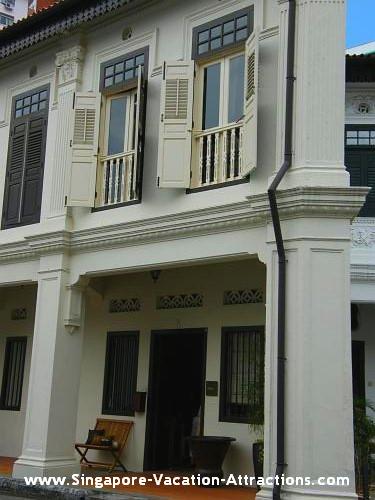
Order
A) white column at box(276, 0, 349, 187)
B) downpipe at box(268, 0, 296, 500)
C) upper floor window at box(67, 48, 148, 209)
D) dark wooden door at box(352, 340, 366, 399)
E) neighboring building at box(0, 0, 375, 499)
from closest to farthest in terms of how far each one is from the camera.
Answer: downpipe at box(268, 0, 296, 500), neighboring building at box(0, 0, 375, 499), white column at box(276, 0, 349, 187), upper floor window at box(67, 48, 148, 209), dark wooden door at box(352, 340, 366, 399)

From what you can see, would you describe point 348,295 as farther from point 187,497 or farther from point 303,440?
point 187,497

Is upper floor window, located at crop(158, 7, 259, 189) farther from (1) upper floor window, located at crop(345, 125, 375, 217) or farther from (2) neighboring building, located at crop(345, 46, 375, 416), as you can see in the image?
(1) upper floor window, located at crop(345, 125, 375, 217)

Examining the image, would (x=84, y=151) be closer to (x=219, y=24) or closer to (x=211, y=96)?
(x=211, y=96)

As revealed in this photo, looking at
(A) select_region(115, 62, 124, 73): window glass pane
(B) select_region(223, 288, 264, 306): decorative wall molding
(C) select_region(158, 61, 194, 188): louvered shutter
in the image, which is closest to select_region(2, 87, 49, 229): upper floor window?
(A) select_region(115, 62, 124, 73): window glass pane

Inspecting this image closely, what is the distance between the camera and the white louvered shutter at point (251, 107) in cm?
900

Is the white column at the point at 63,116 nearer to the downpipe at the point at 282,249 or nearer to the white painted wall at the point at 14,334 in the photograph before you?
the white painted wall at the point at 14,334

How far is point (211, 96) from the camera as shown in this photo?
10312 millimetres

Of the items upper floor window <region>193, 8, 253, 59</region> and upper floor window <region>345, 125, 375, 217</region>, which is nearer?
upper floor window <region>193, 8, 253, 59</region>

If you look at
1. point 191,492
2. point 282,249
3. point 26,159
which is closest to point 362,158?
point 282,249

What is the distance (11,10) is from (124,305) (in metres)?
53.3

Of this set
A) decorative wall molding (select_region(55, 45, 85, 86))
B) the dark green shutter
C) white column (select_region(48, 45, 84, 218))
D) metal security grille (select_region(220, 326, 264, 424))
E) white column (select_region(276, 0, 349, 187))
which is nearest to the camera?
white column (select_region(276, 0, 349, 187))

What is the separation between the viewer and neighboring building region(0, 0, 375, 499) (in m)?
8.27

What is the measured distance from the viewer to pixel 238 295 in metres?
11.8

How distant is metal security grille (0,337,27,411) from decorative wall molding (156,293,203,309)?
3855mm
